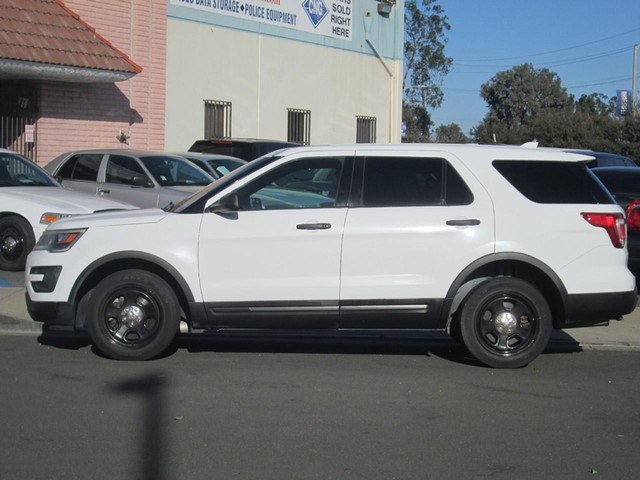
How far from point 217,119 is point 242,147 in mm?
4906

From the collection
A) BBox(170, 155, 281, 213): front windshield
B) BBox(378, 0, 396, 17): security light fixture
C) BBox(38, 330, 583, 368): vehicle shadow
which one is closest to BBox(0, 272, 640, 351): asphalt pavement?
BBox(38, 330, 583, 368): vehicle shadow

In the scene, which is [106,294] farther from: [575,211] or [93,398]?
[575,211]

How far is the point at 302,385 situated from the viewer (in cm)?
730

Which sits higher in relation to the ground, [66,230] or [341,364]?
[66,230]

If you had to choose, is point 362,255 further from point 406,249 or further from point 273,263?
point 273,263

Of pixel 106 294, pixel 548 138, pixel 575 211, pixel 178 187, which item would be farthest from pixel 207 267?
pixel 548 138

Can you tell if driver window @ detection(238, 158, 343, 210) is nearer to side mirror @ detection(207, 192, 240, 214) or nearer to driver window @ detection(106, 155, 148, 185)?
side mirror @ detection(207, 192, 240, 214)

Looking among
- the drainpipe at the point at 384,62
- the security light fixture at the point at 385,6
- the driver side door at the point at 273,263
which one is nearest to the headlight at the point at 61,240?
the driver side door at the point at 273,263

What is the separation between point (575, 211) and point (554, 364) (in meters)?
1.41

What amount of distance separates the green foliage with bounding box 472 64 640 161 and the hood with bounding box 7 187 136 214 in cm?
3542

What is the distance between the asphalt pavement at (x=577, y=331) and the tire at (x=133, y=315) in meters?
1.67

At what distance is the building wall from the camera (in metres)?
18.4

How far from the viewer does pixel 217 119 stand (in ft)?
73.9

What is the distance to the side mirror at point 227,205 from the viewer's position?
764cm
